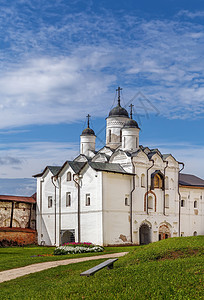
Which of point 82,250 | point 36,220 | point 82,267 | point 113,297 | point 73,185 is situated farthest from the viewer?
point 36,220

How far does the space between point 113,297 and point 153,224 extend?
24546 mm

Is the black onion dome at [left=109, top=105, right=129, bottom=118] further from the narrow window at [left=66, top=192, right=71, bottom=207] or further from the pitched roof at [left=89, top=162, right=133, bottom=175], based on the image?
the narrow window at [left=66, top=192, right=71, bottom=207]

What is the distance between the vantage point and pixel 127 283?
372 inches

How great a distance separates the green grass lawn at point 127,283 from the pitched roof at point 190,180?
2342 cm

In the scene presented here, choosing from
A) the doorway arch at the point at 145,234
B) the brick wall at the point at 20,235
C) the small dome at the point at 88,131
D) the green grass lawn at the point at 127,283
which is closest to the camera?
the green grass lawn at the point at 127,283

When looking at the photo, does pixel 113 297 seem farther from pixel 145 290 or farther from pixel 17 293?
pixel 17 293

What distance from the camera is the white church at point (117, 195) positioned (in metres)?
29.8

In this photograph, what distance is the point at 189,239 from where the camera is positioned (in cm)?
1622

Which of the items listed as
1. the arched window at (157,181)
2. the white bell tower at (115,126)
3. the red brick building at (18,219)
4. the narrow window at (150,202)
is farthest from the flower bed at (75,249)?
the white bell tower at (115,126)

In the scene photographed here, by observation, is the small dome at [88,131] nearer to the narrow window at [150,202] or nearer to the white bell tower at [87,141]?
the white bell tower at [87,141]

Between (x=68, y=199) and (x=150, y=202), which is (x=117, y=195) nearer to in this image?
(x=150, y=202)

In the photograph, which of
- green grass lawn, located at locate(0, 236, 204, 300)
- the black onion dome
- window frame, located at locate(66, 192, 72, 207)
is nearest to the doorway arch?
window frame, located at locate(66, 192, 72, 207)

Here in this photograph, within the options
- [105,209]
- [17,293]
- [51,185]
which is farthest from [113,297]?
[51,185]

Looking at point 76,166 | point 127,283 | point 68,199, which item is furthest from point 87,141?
point 127,283
